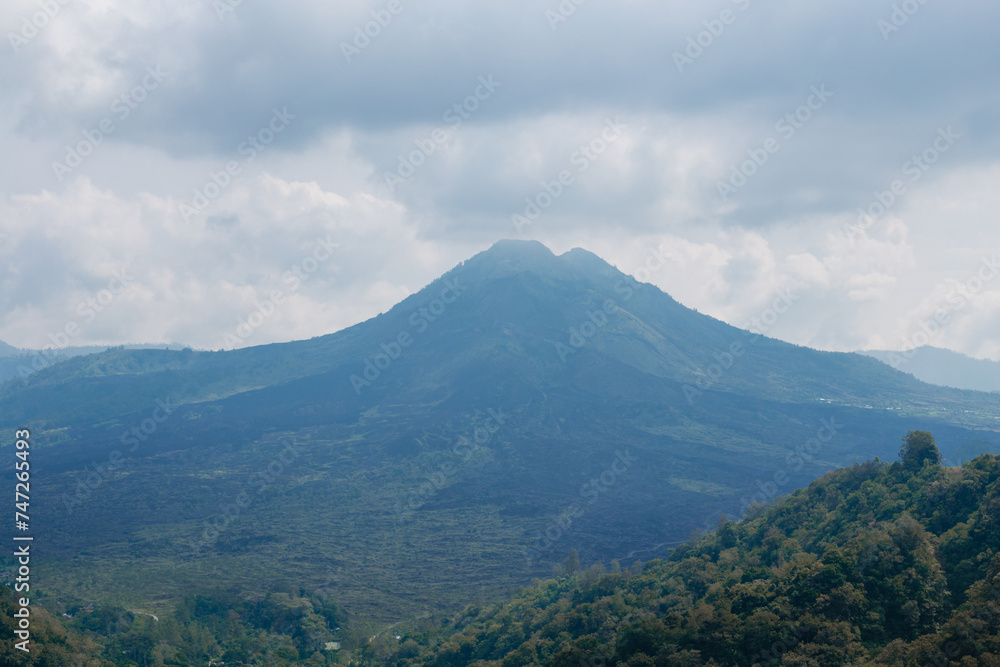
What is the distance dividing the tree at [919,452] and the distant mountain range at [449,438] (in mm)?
39686

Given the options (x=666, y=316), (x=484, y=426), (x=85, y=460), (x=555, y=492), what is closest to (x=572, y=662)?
(x=555, y=492)

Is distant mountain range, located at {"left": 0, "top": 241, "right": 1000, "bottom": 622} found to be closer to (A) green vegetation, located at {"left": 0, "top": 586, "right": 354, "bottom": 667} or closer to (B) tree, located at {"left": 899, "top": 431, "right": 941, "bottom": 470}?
(A) green vegetation, located at {"left": 0, "top": 586, "right": 354, "bottom": 667}

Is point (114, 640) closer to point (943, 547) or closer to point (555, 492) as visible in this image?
point (943, 547)

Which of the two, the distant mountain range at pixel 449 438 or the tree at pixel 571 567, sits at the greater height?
the distant mountain range at pixel 449 438

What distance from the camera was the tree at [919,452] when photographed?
1801 inches

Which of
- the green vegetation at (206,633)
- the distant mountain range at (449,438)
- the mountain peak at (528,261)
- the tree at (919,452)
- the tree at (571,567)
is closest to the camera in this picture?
the green vegetation at (206,633)

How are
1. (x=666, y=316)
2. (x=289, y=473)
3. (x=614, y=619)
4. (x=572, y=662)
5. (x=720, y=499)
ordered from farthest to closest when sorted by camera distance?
(x=666, y=316), (x=289, y=473), (x=720, y=499), (x=614, y=619), (x=572, y=662)

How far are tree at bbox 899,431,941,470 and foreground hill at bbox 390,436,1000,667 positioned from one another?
19 cm

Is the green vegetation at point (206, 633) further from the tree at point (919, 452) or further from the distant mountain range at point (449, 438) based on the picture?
the tree at point (919, 452)

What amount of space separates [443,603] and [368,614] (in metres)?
6.59

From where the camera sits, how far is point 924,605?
1158 inches

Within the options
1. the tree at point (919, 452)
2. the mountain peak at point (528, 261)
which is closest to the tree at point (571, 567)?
the tree at point (919, 452)

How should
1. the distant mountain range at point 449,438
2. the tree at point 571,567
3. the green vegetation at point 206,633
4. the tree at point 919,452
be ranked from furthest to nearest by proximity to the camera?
1. the distant mountain range at point 449,438
2. the tree at point 571,567
3. the tree at point 919,452
4. the green vegetation at point 206,633

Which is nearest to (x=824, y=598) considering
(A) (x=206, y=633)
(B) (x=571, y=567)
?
(A) (x=206, y=633)
